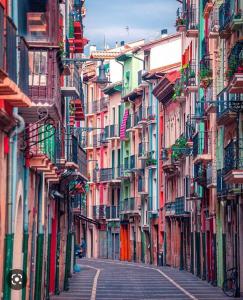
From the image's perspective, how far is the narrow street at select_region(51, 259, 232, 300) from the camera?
144 ft

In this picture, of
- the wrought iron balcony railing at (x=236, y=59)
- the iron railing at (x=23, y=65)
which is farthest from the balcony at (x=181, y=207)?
the iron railing at (x=23, y=65)

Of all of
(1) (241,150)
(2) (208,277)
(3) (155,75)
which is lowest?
(2) (208,277)

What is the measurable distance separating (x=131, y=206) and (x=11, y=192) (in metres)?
72.7

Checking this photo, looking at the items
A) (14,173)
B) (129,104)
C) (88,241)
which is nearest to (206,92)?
(14,173)

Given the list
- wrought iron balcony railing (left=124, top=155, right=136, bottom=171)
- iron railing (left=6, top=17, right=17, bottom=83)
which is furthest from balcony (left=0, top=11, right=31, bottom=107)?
wrought iron balcony railing (left=124, top=155, right=136, bottom=171)

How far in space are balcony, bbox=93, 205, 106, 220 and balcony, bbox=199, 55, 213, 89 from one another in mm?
53284

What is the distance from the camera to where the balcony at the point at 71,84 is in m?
44.2

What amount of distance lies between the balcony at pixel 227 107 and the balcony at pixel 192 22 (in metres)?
13.6

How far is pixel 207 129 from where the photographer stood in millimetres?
58375

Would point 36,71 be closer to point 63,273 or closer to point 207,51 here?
point 63,273

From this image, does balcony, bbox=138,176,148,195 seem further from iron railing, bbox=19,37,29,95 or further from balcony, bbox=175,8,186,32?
iron railing, bbox=19,37,29,95

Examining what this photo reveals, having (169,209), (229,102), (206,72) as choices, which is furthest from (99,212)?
(229,102)

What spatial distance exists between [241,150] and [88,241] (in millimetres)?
70685

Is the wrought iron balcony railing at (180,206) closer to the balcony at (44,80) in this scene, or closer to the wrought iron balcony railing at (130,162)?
the wrought iron balcony railing at (130,162)
